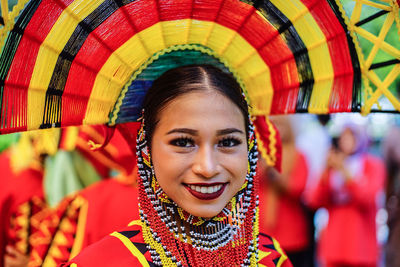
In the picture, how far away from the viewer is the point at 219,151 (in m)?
1.96

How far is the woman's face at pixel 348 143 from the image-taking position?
5.52 meters

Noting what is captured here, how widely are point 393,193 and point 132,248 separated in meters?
3.76

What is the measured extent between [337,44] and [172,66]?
2.06 feet

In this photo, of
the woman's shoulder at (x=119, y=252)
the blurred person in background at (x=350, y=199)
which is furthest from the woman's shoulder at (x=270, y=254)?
the blurred person in background at (x=350, y=199)

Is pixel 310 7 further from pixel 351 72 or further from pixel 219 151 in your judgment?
pixel 219 151

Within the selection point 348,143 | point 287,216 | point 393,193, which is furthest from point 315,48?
point 348,143

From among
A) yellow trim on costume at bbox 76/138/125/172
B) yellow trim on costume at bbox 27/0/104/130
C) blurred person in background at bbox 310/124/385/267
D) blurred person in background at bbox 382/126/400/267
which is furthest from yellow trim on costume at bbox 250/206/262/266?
blurred person in background at bbox 310/124/385/267

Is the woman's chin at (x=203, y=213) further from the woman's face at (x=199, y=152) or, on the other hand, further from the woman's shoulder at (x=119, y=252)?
the woman's shoulder at (x=119, y=252)

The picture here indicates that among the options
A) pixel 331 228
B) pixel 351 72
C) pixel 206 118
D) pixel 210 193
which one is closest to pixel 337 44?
pixel 351 72

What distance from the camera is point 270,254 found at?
2.24 metres

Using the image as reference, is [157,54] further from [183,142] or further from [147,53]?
[183,142]

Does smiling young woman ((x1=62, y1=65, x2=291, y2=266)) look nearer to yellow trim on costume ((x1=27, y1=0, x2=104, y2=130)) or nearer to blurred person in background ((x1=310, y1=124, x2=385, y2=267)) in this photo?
yellow trim on costume ((x1=27, y1=0, x2=104, y2=130))

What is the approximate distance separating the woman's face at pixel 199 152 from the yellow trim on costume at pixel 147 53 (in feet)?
0.84

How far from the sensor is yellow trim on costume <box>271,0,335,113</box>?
2.04m
